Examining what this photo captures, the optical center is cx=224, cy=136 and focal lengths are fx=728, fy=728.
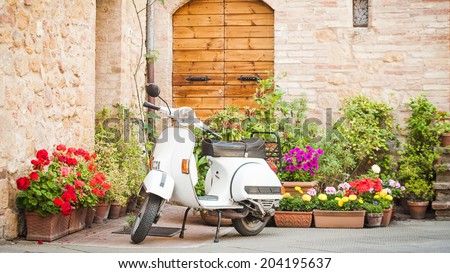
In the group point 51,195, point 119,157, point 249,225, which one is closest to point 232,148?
point 249,225

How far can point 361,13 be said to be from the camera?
324 inches

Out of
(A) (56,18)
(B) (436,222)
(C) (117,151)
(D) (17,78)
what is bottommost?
(B) (436,222)

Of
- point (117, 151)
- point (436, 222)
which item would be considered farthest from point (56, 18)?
point (436, 222)

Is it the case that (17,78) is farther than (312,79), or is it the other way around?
(312,79)

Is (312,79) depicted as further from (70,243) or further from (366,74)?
(70,243)

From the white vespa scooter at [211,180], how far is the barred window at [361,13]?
10.5 feet

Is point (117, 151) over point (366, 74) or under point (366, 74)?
under

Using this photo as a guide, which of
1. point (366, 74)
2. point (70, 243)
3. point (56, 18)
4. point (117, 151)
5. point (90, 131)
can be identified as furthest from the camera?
point (366, 74)

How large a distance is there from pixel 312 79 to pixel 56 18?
3.27 m

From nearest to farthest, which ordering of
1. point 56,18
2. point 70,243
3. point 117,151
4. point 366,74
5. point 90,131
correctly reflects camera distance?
1. point 70,243
2. point 56,18
3. point 90,131
4. point 117,151
5. point 366,74

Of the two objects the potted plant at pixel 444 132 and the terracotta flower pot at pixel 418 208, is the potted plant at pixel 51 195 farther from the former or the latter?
the potted plant at pixel 444 132

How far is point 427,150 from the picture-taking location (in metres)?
7.41

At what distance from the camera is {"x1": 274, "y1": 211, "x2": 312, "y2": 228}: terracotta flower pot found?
620cm

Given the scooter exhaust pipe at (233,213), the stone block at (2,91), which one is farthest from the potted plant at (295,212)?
Answer: the stone block at (2,91)
